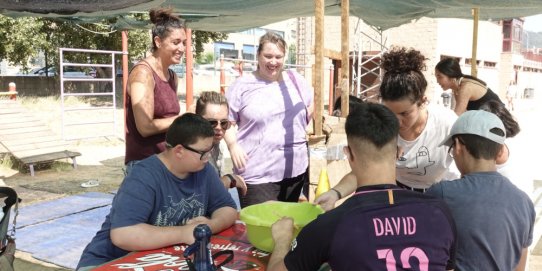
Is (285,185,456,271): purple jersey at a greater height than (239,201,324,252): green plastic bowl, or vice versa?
(285,185,456,271): purple jersey

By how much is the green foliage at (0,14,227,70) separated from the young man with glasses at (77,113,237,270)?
1554cm

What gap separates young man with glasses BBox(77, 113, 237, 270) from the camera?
6.30ft

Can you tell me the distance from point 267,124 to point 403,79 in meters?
0.85

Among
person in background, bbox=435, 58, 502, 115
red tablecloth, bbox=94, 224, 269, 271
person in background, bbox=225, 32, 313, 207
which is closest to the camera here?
red tablecloth, bbox=94, 224, 269, 271

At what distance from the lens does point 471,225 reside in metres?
1.77

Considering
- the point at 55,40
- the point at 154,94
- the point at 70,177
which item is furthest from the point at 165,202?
the point at 55,40

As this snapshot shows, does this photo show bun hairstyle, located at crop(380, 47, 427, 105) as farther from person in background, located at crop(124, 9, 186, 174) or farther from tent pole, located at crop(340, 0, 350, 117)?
person in background, located at crop(124, 9, 186, 174)

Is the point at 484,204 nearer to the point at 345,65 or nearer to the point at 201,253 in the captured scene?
the point at 201,253

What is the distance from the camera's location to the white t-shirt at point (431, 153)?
269cm

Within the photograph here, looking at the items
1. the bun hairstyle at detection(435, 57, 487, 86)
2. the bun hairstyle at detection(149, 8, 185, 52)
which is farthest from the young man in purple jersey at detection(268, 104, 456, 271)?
the bun hairstyle at detection(435, 57, 487, 86)

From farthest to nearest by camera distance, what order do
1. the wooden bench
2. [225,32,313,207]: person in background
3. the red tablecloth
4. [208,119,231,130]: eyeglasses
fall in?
the wooden bench → [225,32,313,207]: person in background → [208,119,231,130]: eyeglasses → the red tablecloth

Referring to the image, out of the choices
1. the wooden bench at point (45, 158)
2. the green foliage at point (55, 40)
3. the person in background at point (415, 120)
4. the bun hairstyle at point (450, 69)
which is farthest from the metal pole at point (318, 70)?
the green foliage at point (55, 40)

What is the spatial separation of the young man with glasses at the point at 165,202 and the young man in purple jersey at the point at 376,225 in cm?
57

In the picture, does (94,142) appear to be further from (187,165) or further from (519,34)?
(519,34)
